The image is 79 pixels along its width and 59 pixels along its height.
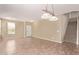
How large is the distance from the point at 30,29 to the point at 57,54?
2.51ft

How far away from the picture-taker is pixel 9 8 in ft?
9.01

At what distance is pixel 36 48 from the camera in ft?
9.04

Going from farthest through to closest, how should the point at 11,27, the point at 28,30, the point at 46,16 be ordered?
the point at 28,30 < the point at 11,27 < the point at 46,16

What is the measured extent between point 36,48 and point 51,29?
19.9 inches

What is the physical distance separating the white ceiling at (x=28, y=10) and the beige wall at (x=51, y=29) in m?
0.14

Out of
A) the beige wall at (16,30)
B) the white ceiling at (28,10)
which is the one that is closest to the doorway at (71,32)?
the white ceiling at (28,10)

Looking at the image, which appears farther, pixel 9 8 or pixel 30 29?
pixel 30 29

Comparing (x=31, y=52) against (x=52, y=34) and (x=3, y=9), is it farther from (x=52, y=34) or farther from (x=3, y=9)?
(x=3, y=9)

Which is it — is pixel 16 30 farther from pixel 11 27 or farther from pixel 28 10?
pixel 28 10

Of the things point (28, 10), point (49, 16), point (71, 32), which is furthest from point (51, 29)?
point (28, 10)

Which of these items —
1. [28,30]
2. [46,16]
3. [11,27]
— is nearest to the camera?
[46,16]

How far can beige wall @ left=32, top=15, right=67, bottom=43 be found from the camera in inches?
111

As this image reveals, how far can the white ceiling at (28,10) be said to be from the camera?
273 centimetres

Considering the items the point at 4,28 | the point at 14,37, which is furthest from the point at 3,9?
the point at 14,37
